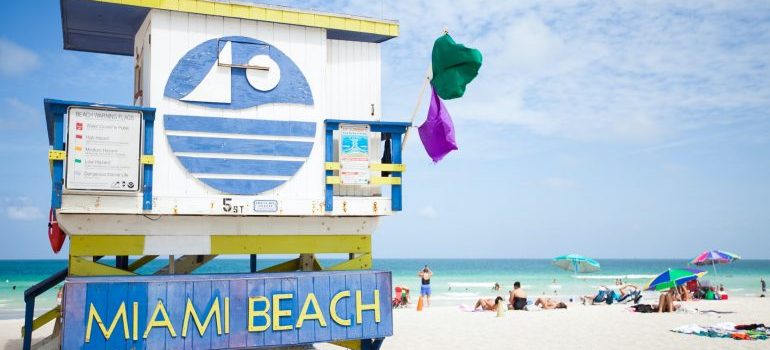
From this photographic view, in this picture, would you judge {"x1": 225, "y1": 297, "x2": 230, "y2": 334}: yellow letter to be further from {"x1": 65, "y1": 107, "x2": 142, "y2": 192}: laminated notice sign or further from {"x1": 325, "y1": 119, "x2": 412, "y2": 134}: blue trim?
{"x1": 325, "y1": 119, "x2": 412, "y2": 134}: blue trim

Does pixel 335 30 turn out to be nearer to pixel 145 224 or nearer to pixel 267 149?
pixel 267 149

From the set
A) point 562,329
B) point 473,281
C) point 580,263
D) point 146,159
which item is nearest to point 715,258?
point 580,263

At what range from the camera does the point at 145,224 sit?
9430 mm

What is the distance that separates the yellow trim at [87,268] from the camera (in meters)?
9.15

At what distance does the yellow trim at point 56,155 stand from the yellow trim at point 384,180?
413cm

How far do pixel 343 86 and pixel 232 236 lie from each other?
2901mm

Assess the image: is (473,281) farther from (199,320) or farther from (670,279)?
(199,320)

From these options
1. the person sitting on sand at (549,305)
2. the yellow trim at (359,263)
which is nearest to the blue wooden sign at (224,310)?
the yellow trim at (359,263)

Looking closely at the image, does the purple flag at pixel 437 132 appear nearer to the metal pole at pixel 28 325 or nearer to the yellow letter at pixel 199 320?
the yellow letter at pixel 199 320

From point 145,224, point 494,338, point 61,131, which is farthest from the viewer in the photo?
point 494,338

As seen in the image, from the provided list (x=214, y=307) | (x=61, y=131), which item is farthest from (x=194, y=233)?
(x=61, y=131)

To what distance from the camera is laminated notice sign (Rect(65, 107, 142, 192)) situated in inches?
347

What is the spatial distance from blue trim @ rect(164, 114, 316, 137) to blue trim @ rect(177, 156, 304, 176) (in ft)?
1.35

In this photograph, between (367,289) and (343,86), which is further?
(343,86)
